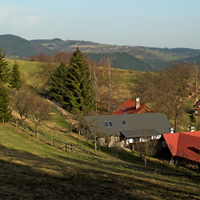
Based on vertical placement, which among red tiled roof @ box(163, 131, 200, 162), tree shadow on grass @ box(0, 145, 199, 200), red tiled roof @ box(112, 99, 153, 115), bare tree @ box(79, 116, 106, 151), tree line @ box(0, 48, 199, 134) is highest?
tree line @ box(0, 48, 199, 134)

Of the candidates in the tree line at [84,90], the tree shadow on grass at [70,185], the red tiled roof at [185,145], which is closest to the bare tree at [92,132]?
the tree line at [84,90]

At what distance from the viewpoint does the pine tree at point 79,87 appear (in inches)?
2105

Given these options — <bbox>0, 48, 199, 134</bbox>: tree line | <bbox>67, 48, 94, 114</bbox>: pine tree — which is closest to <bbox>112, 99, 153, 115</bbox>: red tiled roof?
<bbox>0, 48, 199, 134</bbox>: tree line

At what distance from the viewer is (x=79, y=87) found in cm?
5512

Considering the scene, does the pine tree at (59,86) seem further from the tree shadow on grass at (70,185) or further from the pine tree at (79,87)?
the tree shadow on grass at (70,185)

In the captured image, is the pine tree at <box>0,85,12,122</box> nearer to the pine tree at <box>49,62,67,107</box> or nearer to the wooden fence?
the wooden fence

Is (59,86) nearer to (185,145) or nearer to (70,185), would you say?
(185,145)

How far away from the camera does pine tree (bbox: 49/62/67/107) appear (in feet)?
188

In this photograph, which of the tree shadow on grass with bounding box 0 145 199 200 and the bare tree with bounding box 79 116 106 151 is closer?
the tree shadow on grass with bounding box 0 145 199 200

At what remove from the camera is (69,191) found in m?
13.2

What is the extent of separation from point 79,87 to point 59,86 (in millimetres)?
7154

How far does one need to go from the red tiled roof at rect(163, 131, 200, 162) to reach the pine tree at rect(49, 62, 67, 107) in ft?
85.6

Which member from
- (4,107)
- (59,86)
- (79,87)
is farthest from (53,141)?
(59,86)

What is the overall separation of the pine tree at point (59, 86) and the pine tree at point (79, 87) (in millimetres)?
2401
